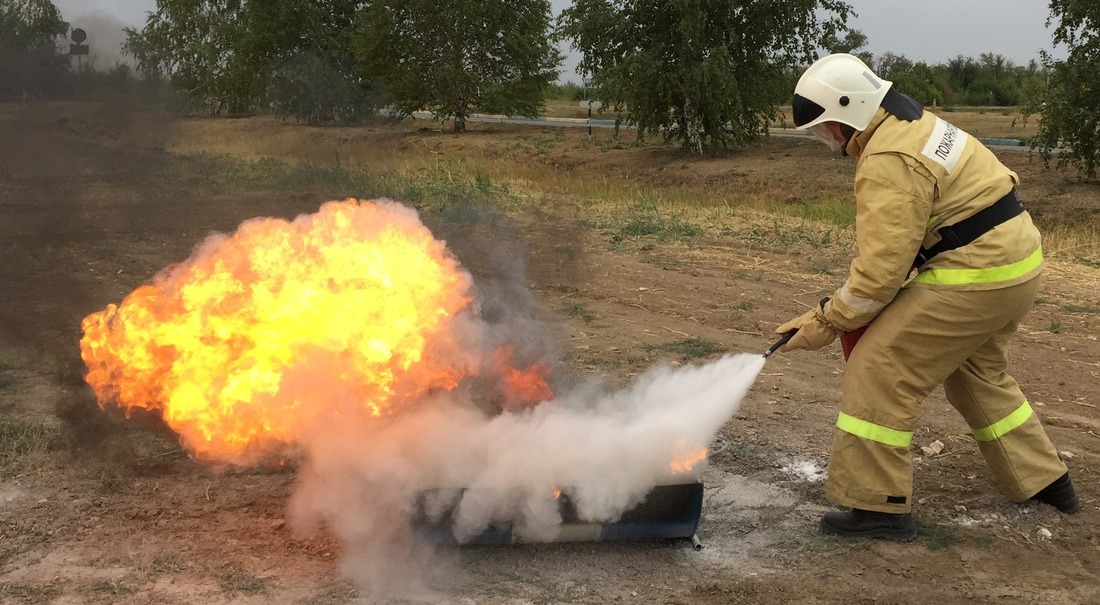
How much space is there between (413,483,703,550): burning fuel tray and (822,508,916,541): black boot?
0.85 m

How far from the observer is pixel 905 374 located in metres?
4.21

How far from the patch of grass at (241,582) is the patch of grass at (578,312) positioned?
16.2ft

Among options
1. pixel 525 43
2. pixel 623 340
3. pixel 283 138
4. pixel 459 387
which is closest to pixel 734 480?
pixel 459 387

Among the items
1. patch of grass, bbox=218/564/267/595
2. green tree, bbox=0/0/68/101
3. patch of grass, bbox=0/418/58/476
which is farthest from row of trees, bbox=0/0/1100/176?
patch of grass, bbox=218/564/267/595

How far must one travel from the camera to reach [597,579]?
4062 millimetres

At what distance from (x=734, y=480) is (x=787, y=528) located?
596 millimetres

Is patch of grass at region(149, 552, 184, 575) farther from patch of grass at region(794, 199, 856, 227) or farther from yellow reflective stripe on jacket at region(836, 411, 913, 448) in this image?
patch of grass at region(794, 199, 856, 227)

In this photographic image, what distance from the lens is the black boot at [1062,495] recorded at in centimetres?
468

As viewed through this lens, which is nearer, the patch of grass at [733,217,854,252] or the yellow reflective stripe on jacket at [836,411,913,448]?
the yellow reflective stripe on jacket at [836,411,913,448]

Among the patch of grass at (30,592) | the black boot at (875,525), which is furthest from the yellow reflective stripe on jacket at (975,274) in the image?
the patch of grass at (30,592)

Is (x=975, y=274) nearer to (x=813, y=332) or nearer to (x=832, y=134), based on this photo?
(x=813, y=332)

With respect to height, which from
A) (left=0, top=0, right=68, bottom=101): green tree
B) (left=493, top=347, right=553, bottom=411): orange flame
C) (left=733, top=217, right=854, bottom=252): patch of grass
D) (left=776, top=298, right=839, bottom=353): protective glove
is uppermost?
(left=0, top=0, right=68, bottom=101): green tree

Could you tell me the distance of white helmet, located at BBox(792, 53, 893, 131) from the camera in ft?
13.8

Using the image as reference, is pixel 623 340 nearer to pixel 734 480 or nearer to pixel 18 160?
pixel 734 480
